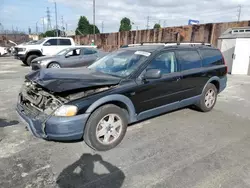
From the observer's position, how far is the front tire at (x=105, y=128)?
296 cm

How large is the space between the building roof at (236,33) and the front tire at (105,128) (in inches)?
378

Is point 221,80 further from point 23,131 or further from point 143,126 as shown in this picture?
point 23,131

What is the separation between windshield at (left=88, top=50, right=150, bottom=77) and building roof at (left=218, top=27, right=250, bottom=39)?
28.2ft

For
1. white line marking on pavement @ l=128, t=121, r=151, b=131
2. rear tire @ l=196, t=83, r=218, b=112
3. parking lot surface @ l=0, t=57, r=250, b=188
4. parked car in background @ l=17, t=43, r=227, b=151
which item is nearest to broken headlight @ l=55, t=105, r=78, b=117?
parked car in background @ l=17, t=43, r=227, b=151

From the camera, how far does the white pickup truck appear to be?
43.5 ft

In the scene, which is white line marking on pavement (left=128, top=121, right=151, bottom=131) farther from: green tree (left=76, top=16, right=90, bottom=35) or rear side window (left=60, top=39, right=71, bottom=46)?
green tree (left=76, top=16, right=90, bottom=35)

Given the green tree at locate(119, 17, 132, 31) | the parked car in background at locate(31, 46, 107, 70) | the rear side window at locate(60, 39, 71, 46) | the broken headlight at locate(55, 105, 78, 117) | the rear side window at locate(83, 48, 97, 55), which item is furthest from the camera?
the green tree at locate(119, 17, 132, 31)

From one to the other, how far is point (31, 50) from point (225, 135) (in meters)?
13.1

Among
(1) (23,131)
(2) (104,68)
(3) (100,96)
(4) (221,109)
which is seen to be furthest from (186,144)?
(1) (23,131)

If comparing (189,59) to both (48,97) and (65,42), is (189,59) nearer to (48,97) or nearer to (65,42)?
(48,97)

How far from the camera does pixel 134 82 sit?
335 centimetres

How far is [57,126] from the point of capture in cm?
272

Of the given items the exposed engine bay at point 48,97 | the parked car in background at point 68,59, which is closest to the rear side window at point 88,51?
the parked car in background at point 68,59

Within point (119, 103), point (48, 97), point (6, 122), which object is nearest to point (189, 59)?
point (119, 103)
